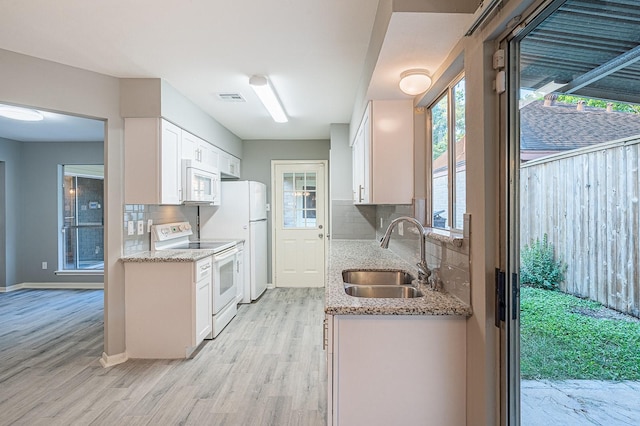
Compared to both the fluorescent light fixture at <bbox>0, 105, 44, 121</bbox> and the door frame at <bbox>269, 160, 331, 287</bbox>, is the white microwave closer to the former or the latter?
the door frame at <bbox>269, 160, 331, 287</bbox>

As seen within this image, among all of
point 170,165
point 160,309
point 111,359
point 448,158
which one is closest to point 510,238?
point 448,158

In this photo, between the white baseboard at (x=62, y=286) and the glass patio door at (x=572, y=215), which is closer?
the glass patio door at (x=572, y=215)

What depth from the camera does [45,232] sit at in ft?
16.9

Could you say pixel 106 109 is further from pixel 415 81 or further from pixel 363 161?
pixel 415 81

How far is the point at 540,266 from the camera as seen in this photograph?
1114 mm

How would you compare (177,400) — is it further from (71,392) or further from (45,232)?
(45,232)

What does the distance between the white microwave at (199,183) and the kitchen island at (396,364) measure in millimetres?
2431

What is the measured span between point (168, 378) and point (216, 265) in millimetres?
1096

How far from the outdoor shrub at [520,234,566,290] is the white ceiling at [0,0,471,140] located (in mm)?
984

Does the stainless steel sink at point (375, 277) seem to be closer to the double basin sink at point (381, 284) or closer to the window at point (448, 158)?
the double basin sink at point (381, 284)

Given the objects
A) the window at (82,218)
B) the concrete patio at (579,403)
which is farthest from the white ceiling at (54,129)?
the concrete patio at (579,403)

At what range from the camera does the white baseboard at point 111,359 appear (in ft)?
8.82

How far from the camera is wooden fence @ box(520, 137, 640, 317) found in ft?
2.53

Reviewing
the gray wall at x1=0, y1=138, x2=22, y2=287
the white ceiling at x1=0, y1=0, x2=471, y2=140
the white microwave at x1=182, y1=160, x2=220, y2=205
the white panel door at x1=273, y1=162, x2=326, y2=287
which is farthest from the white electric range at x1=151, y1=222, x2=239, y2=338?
the gray wall at x1=0, y1=138, x2=22, y2=287
